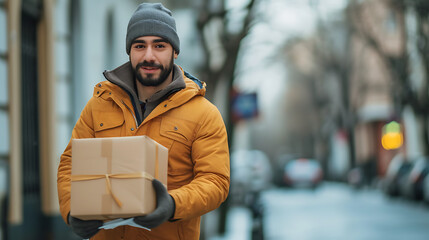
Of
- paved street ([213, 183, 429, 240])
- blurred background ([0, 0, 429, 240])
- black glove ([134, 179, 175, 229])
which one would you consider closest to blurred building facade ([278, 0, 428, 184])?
blurred background ([0, 0, 429, 240])

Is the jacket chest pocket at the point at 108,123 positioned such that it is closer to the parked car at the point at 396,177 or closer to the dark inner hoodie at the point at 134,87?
the dark inner hoodie at the point at 134,87

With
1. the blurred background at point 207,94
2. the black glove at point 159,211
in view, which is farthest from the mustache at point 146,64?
the blurred background at point 207,94

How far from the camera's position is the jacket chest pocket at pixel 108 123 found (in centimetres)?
290

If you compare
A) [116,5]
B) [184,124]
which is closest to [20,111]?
[116,5]

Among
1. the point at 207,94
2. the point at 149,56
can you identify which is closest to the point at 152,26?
the point at 149,56

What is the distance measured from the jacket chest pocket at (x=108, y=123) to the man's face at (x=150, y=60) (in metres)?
0.19

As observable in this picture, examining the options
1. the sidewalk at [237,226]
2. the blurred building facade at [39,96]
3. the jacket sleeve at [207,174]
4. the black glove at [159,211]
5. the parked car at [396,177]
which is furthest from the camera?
the parked car at [396,177]

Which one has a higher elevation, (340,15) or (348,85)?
(340,15)

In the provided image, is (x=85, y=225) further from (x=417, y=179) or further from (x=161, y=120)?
(x=417, y=179)

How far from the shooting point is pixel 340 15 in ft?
111

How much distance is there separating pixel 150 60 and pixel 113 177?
58cm

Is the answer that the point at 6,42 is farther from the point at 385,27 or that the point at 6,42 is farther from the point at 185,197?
the point at 385,27

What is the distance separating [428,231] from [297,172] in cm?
2129

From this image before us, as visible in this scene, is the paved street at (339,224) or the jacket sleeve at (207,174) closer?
the jacket sleeve at (207,174)
